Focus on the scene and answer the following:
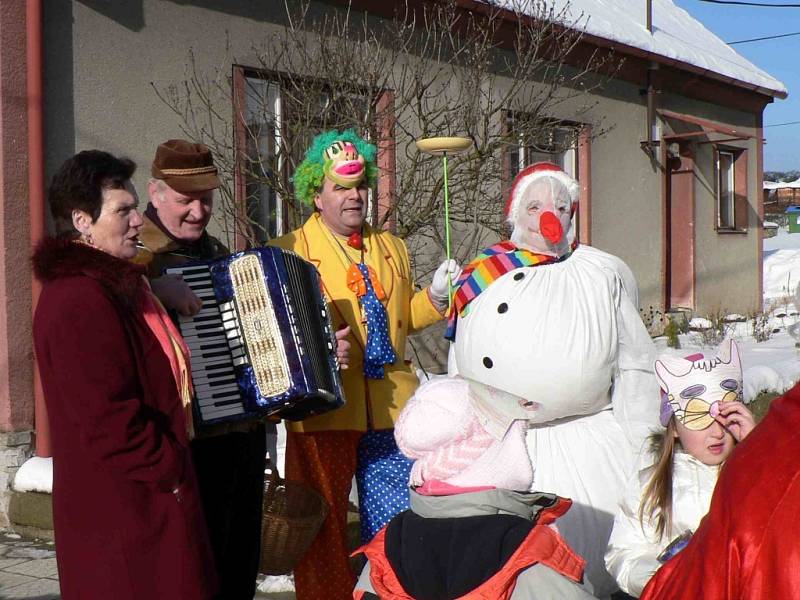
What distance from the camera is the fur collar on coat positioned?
2.71 m

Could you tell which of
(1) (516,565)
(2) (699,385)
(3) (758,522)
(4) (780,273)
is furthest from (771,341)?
(3) (758,522)

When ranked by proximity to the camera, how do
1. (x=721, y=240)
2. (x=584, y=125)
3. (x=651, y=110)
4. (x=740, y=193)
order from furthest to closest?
(x=740, y=193) < (x=721, y=240) < (x=651, y=110) < (x=584, y=125)

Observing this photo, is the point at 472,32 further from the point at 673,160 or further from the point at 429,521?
the point at 429,521

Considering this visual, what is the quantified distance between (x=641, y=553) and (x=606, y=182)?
8.87 m

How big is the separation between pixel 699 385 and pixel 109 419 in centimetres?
161

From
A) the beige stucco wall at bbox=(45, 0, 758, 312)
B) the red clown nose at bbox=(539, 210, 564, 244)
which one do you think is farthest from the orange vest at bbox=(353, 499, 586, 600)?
the beige stucco wall at bbox=(45, 0, 758, 312)

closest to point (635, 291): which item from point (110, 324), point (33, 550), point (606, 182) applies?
point (110, 324)

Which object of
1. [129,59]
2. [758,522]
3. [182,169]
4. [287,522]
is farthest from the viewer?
[129,59]

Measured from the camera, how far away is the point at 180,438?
283 centimetres

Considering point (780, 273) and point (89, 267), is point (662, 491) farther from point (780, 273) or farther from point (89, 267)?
point (780, 273)

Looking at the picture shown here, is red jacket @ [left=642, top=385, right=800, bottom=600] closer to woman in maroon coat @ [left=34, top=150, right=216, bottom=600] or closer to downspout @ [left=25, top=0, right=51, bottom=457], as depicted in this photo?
woman in maroon coat @ [left=34, top=150, right=216, bottom=600]

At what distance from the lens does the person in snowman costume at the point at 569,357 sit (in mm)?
3420

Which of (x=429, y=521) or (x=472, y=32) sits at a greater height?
(x=472, y=32)

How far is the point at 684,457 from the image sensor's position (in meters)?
2.87
